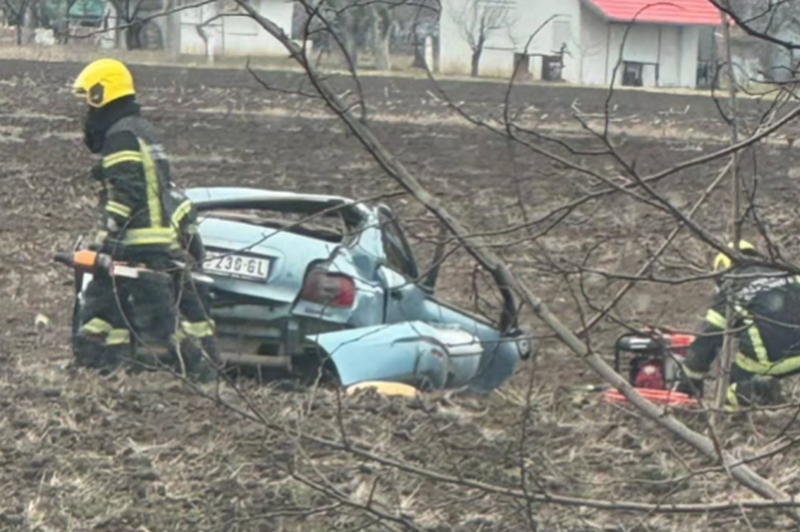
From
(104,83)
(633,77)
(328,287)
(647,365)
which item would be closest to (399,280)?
(328,287)

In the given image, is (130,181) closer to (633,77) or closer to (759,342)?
(759,342)

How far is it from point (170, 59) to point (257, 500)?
45.0 meters

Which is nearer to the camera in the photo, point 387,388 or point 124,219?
point 387,388

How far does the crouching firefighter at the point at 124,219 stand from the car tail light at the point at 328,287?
0.64 metres

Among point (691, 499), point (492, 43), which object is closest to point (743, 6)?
point (691, 499)

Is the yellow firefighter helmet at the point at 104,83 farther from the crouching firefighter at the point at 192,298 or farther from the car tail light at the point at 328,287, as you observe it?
the car tail light at the point at 328,287

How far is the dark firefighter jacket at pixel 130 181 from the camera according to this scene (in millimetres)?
9141

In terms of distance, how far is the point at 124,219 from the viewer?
30.1 feet

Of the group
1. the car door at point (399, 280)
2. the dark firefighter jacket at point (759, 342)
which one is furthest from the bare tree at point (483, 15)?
the dark firefighter jacket at point (759, 342)

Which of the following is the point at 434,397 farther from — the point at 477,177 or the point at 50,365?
the point at 477,177

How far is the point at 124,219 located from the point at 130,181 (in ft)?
0.62

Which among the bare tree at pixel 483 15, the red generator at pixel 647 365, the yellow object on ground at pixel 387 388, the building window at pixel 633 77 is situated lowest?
the building window at pixel 633 77

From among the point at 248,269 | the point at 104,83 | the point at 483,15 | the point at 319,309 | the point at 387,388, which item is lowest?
the point at 387,388

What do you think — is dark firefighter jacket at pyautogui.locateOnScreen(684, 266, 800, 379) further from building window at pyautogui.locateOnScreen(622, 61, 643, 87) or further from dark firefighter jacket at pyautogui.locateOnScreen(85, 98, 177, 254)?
building window at pyautogui.locateOnScreen(622, 61, 643, 87)
